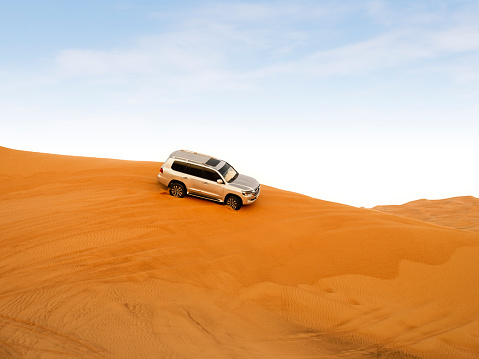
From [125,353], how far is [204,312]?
9.32ft

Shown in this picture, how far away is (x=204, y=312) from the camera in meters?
9.41

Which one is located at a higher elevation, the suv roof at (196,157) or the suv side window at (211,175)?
the suv roof at (196,157)

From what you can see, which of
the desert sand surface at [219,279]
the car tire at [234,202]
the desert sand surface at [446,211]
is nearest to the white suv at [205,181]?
the car tire at [234,202]

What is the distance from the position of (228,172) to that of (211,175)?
3.14 ft

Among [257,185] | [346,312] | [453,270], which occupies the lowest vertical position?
[346,312]

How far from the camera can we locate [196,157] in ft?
52.3

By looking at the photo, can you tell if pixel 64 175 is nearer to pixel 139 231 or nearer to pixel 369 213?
pixel 139 231

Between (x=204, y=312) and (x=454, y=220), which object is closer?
(x=204, y=312)

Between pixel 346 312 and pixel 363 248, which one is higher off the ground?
pixel 363 248

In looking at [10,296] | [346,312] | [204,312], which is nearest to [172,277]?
[204,312]

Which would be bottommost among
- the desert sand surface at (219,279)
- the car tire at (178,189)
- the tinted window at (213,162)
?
the desert sand surface at (219,279)

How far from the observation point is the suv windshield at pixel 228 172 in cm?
1549

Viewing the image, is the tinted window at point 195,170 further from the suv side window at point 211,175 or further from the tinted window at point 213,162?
the tinted window at point 213,162

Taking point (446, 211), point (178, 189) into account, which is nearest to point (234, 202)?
point (178, 189)
